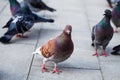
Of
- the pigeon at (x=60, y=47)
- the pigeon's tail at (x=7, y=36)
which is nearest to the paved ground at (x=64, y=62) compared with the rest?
the pigeon's tail at (x=7, y=36)

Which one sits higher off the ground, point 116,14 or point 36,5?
point 116,14

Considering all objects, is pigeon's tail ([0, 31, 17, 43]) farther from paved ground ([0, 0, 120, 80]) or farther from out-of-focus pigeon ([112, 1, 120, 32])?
out-of-focus pigeon ([112, 1, 120, 32])

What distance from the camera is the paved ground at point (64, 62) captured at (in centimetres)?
471

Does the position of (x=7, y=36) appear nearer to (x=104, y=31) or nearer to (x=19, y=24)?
(x=19, y=24)

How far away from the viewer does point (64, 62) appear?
5.14 m

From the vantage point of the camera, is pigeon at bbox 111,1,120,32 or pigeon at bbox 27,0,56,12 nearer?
pigeon at bbox 111,1,120,32

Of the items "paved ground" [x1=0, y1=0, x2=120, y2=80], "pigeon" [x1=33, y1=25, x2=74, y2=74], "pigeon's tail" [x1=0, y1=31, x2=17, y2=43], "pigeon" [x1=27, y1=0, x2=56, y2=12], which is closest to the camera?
"pigeon" [x1=33, y1=25, x2=74, y2=74]

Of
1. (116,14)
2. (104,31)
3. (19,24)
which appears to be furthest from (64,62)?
(116,14)

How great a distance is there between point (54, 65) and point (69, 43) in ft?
1.94

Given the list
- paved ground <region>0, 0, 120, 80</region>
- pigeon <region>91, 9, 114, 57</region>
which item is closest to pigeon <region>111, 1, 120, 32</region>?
paved ground <region>0, 0, 120, 80</region>

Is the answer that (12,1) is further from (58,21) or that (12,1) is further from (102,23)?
(102,23)

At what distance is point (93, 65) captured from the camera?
5.11 metres

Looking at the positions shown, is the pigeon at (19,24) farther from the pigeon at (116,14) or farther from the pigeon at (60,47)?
the pigeon at (116,14)

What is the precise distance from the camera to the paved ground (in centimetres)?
471
